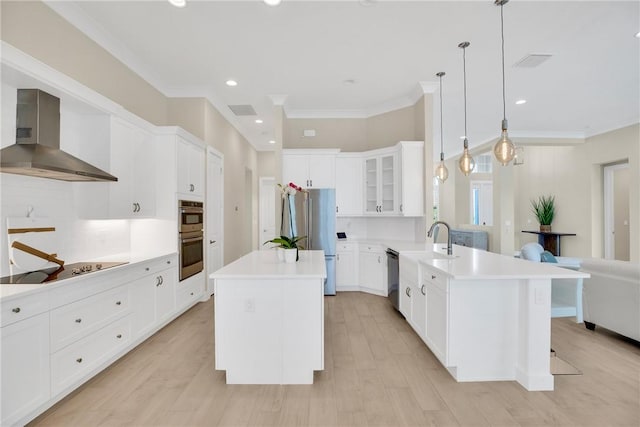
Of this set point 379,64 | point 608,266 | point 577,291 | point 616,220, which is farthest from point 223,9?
point 616,220

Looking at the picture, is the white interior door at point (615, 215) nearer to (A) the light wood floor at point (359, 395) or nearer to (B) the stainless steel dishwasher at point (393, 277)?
(A) the light wood floor at point (359, 395)

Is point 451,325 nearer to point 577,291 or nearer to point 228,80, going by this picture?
point 577,291

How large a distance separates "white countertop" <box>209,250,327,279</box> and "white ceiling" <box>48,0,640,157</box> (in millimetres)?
2344

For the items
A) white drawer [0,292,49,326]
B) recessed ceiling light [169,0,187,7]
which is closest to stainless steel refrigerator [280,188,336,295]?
recessed ceiling light [169,0,187,7]

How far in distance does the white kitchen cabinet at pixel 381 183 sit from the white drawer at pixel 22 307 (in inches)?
167

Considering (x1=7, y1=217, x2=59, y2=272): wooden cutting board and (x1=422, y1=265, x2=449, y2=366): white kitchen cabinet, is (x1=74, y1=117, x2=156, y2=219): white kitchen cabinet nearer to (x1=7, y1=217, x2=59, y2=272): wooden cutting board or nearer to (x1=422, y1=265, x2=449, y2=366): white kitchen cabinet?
(x1=7, y1=217, x2=59, y2=272): wooden cutting board

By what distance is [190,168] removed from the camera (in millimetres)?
4129

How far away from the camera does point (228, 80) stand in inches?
171

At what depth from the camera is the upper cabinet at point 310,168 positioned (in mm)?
5145

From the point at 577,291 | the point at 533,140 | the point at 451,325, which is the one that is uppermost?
the point at 533,140

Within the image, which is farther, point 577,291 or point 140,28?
point 140,28

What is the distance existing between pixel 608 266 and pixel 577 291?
1218 millimetres

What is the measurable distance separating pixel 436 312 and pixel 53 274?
307 centimetres

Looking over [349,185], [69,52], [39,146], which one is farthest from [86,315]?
[349,185]
